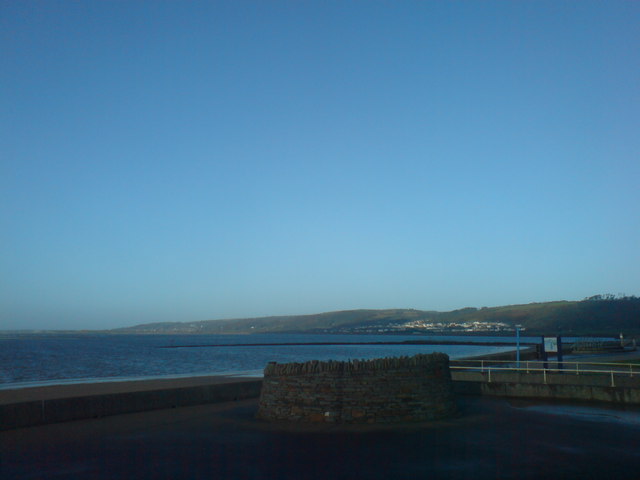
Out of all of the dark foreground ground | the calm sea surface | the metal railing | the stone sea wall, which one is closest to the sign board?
the metal railing

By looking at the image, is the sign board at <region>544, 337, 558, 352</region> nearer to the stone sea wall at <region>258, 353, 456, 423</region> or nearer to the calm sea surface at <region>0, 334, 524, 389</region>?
the stone sea wall at <region>258, 353, 456, 423</region>

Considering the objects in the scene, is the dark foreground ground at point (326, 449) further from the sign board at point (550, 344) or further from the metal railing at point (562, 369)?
the sign board at point (550, 344)

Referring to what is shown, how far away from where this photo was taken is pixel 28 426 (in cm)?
1406

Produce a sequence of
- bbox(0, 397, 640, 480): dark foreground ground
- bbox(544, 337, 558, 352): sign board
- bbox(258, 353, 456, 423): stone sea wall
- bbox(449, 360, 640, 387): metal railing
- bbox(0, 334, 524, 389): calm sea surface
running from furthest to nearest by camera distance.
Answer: bbox(0, 334, 524, 389): calm sea surface, bbox(544, 337, 558, 352): sign board, bbox(449, 360, 640, 387): metal railing, bbox(258, 353, 456, 423): stone sea wall, bbox(0, 397, 640, 480): dark foreground ground

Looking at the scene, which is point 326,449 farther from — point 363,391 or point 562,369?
point 562,369

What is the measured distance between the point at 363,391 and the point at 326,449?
8.68 ft

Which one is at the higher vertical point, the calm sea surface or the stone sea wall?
the stone sea wall

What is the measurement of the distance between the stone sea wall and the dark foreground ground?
492 mm

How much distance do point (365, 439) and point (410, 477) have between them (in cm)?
304

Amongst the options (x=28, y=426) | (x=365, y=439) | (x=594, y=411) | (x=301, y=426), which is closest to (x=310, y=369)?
(x=301, y=426)

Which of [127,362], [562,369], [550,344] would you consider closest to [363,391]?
[562,369]

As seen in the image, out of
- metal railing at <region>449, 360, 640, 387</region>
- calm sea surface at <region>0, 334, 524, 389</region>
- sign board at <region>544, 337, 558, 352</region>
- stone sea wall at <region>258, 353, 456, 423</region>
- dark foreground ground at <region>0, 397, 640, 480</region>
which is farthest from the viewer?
calm sea surface at <region>0, 334, 524, 389</region>

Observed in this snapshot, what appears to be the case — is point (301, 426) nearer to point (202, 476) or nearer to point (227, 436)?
point (227, 436)

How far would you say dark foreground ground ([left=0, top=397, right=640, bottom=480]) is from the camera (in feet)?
31.5
